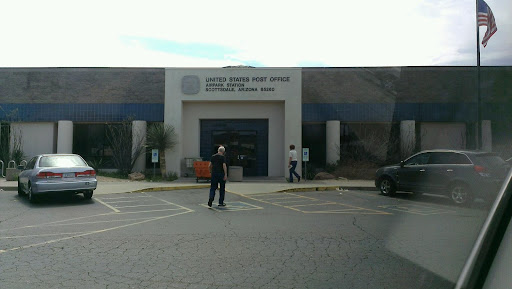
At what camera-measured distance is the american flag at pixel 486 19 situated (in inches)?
88.6

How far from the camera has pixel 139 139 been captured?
2200cm

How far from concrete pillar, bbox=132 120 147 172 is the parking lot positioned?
10.6m

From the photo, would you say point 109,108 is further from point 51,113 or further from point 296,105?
point 296,105

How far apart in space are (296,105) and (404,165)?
31.2ft

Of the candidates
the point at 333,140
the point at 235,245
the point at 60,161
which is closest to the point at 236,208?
the point at 235,245

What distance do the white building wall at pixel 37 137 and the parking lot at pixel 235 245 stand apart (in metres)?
13.5

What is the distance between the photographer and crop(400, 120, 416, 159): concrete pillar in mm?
12648

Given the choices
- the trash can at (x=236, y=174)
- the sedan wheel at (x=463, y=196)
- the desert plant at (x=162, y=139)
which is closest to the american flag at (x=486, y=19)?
the sedan wheel at (x=463, y=196)

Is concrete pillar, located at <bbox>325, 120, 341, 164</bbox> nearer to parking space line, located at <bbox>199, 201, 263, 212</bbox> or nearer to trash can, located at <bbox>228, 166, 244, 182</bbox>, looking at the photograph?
trash can, located at <bbox>228, 166, 244, 182</bbox>

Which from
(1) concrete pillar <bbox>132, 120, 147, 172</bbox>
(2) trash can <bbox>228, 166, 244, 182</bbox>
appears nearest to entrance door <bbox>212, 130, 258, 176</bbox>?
(2) trash can <bbox>228, 166, 244, 182</bbox>

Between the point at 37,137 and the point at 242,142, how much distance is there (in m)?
12.6

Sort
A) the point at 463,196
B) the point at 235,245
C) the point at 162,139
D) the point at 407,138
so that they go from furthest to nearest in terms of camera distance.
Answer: the point at 162,139
the point at 407,138
the point at 235,245
the point at 463,196

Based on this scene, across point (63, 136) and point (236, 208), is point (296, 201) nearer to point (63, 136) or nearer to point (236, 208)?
point (236, 208)

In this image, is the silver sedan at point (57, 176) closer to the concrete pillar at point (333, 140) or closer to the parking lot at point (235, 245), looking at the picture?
the parking lot at point (235, 245)
